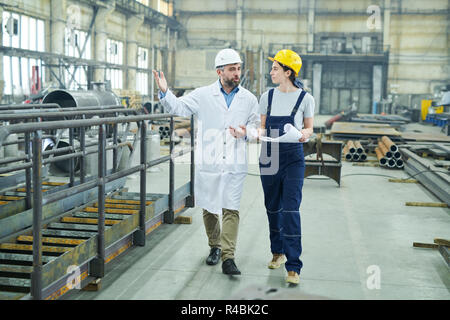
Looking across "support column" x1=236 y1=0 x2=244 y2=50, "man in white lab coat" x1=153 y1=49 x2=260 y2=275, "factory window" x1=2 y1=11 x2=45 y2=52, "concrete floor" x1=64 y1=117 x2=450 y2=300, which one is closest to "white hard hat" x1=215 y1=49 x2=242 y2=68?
"man in white lab coat" x1=153 y1=49 x2=260 y2=275

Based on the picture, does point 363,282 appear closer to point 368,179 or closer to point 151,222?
point 151,222

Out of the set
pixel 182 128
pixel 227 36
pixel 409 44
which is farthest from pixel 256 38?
pixel 182 128

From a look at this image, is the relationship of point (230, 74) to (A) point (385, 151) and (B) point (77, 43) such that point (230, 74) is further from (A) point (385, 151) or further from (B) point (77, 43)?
(B) point (77, 43)

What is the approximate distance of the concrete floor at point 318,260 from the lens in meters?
3.96

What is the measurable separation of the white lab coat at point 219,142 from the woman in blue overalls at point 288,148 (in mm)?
270

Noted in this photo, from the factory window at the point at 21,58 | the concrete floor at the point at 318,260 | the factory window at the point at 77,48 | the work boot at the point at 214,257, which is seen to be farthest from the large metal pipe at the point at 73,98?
the factory window at the point at 77,48

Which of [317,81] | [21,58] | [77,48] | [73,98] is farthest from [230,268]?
Answer: [317,81]

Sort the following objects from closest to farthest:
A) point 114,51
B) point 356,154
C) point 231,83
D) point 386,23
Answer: point 231,83 < point 356,154 < point 114,51 < point 386,23

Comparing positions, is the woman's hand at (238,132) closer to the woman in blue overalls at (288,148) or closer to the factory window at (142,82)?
the woman in blue overalls at (288,148)

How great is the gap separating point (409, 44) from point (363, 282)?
34569mm

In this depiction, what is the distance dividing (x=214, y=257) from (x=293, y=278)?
33.6 inches

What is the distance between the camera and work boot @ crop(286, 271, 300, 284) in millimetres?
4094

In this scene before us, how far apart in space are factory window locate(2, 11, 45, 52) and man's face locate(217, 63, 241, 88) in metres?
18.0

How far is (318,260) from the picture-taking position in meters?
4.83
